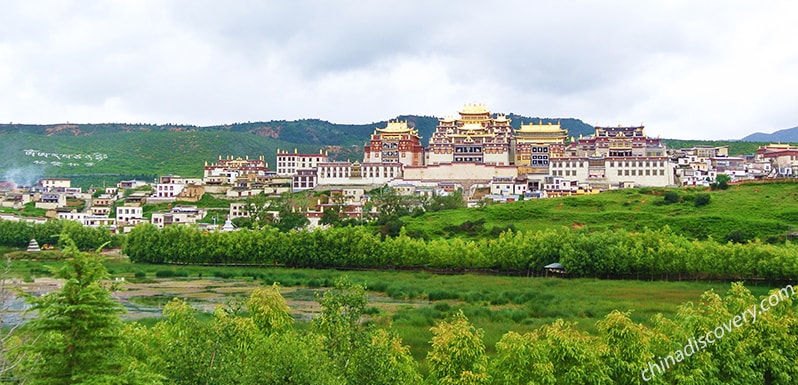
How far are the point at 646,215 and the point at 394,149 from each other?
45.7 meters

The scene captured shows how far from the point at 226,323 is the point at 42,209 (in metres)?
91.7

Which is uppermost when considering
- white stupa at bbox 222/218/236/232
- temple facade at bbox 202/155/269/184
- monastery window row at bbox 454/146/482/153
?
monastery window row at bbox 454/146/482/153

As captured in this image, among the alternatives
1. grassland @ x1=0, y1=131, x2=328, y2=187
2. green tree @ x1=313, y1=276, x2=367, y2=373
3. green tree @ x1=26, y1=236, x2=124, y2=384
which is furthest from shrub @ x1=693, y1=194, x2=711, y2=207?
grassland @ x1=0, y1=131, x2=328, y2=187

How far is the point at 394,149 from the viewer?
110375 millimetres

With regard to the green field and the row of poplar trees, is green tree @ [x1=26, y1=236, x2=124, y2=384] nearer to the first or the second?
the row of poplar trees

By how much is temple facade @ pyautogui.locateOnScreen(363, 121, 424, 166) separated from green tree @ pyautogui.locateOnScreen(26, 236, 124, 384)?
92606 mm

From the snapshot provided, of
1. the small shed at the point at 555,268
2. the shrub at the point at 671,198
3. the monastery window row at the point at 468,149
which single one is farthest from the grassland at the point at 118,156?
the small shed at the point at 555,268

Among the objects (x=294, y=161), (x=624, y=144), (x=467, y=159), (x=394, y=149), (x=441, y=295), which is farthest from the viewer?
(x=294, y=161)

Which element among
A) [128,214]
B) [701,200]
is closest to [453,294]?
[701,200]

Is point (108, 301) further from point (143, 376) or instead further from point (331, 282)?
point (331, 282)

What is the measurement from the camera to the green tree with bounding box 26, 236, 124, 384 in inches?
579

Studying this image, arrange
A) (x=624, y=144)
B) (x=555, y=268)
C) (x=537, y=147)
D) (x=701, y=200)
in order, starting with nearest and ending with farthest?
(x=555, y=268)
(x=701, y=200)
(x=624, y=144)
(x=537, y=147)

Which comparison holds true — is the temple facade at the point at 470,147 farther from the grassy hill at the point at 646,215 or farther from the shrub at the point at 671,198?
the shrub at the point at 671,198

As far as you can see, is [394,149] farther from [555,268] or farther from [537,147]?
[555,268]
